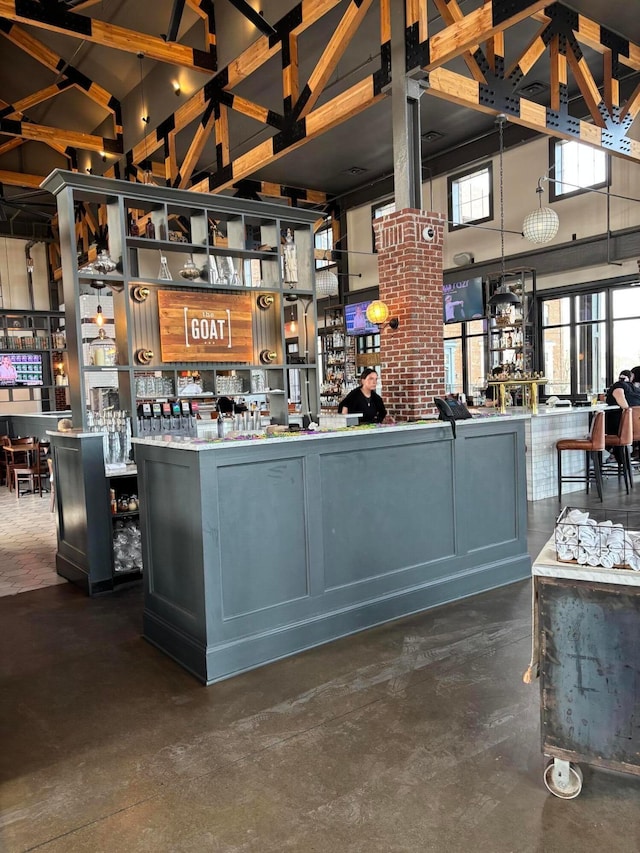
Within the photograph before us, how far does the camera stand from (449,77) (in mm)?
5727

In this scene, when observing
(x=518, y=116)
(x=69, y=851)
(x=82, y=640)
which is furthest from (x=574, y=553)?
(x=518, y=116)

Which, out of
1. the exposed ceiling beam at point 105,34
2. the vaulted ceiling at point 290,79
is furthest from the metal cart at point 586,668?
the exposed ceiling beam at point 105,34

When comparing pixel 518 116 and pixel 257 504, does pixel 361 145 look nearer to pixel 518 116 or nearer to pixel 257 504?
pixel 518 116

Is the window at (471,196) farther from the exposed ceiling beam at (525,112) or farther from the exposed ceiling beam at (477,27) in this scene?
the exposed ceiling beam at (477,27)

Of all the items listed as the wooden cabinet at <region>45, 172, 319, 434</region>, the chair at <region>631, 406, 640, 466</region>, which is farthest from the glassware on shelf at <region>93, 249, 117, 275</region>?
the chair at <region>631, 406, 640, 466</region>

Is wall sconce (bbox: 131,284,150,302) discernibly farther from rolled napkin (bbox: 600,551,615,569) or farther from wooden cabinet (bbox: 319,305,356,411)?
wooden cabinet (bbox: 319,305,356,411)

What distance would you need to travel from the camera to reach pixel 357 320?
15.3 meters

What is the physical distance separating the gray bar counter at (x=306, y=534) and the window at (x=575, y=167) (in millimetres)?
7442

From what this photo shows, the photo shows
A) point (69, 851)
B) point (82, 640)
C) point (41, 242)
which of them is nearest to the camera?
point (69, 851)

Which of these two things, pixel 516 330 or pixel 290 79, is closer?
pixel 290 79

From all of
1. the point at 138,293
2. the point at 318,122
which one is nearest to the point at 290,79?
the point at 318,122

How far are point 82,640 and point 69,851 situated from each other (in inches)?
80.1

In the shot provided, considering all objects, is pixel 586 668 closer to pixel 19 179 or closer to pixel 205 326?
pixel 205 326

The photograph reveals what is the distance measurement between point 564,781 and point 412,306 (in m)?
3.95
